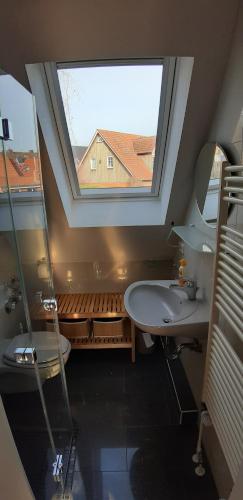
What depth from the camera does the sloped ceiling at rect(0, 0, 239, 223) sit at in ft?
3.72

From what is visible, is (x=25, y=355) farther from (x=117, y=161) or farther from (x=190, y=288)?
(x=117, y=161)

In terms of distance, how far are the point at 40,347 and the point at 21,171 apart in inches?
42.3

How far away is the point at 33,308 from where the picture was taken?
1770 millimetres

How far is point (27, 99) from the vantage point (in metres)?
1.47

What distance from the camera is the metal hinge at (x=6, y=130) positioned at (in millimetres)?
1222

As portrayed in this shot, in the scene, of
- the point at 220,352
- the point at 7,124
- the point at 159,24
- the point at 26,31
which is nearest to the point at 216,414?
the point at 220,352

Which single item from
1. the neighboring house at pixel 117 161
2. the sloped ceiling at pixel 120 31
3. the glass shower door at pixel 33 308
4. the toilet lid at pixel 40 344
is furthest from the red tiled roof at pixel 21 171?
the toilet lid at pixel 40 344

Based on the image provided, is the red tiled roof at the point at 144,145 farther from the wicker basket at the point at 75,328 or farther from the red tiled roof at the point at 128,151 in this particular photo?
the wicker basket at the point at 75,328

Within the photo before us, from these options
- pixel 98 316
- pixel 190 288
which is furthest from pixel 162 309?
pixel 98 316

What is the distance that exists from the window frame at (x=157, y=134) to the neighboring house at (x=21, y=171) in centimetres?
47

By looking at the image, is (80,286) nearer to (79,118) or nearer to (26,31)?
(79,118)

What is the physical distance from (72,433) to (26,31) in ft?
8.00

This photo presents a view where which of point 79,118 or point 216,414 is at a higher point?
point 79,118

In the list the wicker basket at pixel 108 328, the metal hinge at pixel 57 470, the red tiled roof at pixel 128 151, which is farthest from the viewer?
the wicker basket at pixel 108 328
